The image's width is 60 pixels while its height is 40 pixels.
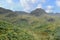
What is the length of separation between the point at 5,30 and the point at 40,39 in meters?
17.8

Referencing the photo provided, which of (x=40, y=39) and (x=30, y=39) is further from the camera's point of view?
(x=40, y=39)

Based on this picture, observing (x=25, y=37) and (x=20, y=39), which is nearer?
(x=20, y=39)

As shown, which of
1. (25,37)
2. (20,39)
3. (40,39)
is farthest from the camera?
(40,39)

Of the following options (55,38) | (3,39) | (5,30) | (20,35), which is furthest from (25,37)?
(55,38)

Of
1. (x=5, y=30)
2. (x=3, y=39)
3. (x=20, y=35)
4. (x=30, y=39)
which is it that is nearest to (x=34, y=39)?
(x=30, y=39)

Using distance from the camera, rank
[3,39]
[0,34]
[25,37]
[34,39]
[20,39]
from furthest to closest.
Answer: [34,39] < [25,37] < [20,39] < [0,34] < [3,39]

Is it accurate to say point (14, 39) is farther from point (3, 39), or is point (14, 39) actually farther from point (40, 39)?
point (40, 39)

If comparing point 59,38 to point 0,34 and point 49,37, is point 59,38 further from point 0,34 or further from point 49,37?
point 0,34

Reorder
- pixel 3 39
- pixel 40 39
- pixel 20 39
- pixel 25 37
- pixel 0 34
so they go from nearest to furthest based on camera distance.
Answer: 1. pixel 3 39
2. pixel 0 34
3. pixel 20 39
4. pixel 25 37
5. pixel 40 39

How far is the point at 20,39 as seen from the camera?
5006 centimetres

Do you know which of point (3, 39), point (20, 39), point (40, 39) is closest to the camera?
point (3, 39)

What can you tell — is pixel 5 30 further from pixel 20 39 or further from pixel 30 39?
pixel 30 39

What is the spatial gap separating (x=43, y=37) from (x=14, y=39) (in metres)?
22.1

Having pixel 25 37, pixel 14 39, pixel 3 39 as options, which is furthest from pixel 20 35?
pixel 3 39
